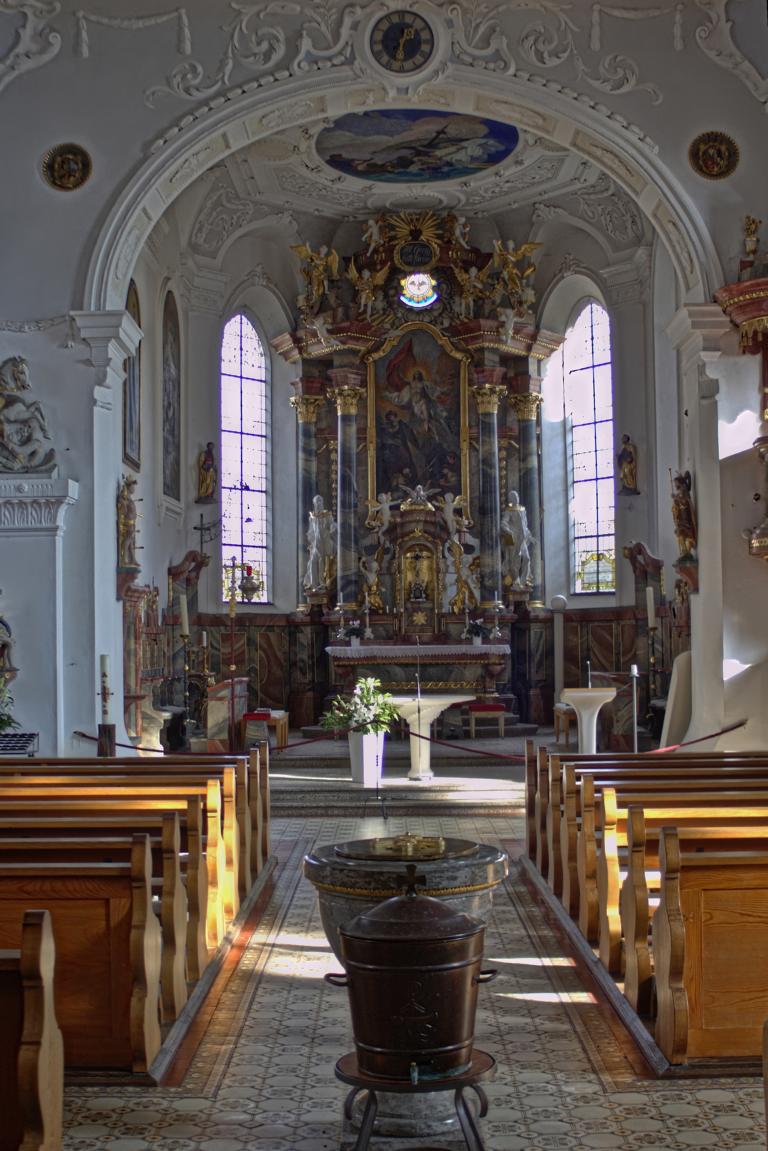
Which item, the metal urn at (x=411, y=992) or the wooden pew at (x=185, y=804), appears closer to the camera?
the metal urn at (x=411, y=992)

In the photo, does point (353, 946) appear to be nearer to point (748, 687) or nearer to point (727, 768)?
point (727, 768)

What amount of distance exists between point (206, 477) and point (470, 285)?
5.36 meters

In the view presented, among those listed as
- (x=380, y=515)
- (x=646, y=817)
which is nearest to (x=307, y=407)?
(x=380, y=515)

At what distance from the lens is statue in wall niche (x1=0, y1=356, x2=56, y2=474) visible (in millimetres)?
13445

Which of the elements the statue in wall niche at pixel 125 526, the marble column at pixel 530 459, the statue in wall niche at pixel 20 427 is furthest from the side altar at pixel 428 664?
the statue in wall niche at pixel 20 427

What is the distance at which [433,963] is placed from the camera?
398 cm

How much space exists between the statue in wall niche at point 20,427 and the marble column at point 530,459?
10.0m

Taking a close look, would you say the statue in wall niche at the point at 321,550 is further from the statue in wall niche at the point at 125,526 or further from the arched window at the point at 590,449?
the statue in wall niche at the point at 125,526

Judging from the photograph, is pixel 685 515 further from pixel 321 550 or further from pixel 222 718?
pixel 321 550

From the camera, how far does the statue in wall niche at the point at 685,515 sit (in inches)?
546

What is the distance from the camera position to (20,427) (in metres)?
13.5

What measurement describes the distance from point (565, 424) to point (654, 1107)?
18481 millimetres

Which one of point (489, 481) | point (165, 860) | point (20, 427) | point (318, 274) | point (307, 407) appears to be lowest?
point (165, 860)

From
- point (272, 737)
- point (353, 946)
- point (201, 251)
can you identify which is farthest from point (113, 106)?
point (353, 946)
